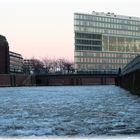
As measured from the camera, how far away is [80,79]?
16900cm

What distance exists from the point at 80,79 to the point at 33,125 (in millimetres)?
145581

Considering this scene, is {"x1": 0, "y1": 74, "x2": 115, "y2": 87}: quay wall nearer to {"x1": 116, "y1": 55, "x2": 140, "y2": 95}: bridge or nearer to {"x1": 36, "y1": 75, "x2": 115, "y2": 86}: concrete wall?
{"x1": 36, "y1": 75, "x2": 115, "y2": 86}: concrete wall

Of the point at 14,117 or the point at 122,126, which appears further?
the point at 14,117

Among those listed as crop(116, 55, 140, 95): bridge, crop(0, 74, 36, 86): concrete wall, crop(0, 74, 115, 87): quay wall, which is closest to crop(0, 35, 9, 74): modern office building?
crop(0, 74, 36, 86): concrete wall

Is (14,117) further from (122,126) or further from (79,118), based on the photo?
(122,126)

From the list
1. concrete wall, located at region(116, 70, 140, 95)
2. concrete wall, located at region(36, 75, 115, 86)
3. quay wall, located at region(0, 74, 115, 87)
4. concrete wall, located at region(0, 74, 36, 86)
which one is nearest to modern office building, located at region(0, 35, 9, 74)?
concrete wall, located at region(0, 74, 36, 86)

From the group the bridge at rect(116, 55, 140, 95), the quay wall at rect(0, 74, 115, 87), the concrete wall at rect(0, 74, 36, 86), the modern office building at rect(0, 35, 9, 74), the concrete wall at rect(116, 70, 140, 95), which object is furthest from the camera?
the quay wall at rect(0, 74, 115, 87)

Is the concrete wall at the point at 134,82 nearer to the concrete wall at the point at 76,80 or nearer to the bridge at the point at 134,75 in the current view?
the bridge at the point at 134,75

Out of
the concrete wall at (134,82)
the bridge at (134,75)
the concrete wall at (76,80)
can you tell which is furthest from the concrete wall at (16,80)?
the bridge at (134,75)

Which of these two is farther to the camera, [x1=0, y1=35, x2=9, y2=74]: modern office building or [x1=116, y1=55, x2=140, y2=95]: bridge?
[x1=0, y1=35, x2=9, y2=74]: modern office building

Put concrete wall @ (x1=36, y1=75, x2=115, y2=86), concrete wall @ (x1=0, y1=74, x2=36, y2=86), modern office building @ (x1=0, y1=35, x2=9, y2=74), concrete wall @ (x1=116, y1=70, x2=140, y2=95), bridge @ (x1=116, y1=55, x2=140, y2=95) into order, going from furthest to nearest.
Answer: concrete wall @ (x1=36, y1=75, x2=115, y2=86) → modern office building @ (x1=0, y1=35, x2=9, y2=74) → concrete wall @ (x1=0, y1=74, x2=36, y2=86) → concrete wall @ (x1=116, y1=70, x2=140, y2=95) → bridge @ (x1=116, y1=55, x2=140, y2=95)

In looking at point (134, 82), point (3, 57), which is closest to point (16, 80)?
point (3, 57)

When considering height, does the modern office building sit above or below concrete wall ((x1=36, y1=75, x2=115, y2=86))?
above

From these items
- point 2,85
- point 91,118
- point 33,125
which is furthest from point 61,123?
point 2,85
